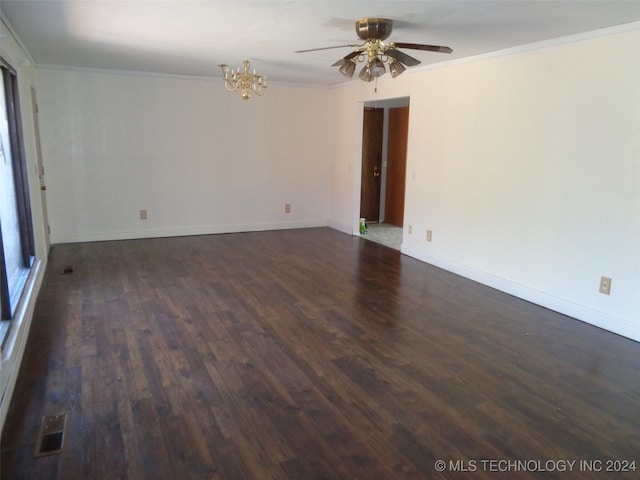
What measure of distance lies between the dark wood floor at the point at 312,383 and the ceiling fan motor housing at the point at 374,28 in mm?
2162

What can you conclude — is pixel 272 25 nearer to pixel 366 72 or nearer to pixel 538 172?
pixel 366 72

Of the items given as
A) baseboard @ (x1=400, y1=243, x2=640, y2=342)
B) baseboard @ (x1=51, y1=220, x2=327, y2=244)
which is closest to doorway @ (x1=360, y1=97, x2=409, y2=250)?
baseboard @ (x1=51, y1=220, x2=327, y2=244)

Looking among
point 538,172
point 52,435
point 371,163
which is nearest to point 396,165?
point 371,163

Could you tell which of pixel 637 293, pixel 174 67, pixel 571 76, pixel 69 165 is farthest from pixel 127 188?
pixel 637 293

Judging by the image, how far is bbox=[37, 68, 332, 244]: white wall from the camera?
19.5 ft

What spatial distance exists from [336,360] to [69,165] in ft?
15.9

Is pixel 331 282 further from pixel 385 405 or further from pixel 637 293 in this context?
pixel 637 293

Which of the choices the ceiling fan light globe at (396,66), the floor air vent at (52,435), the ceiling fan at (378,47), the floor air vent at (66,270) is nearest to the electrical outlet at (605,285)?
the ceiling fan at (378,47)

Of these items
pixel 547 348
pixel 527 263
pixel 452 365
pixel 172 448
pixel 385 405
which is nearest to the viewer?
pixel 172 448

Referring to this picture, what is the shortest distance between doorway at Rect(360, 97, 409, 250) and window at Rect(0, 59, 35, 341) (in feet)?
16.0

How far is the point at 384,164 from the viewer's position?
8211 mm

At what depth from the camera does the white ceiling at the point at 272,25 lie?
2943mm

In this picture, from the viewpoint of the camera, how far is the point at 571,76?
12.3 feet

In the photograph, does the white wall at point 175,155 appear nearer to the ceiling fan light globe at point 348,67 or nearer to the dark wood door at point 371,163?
the dark wood door at point 371,163
